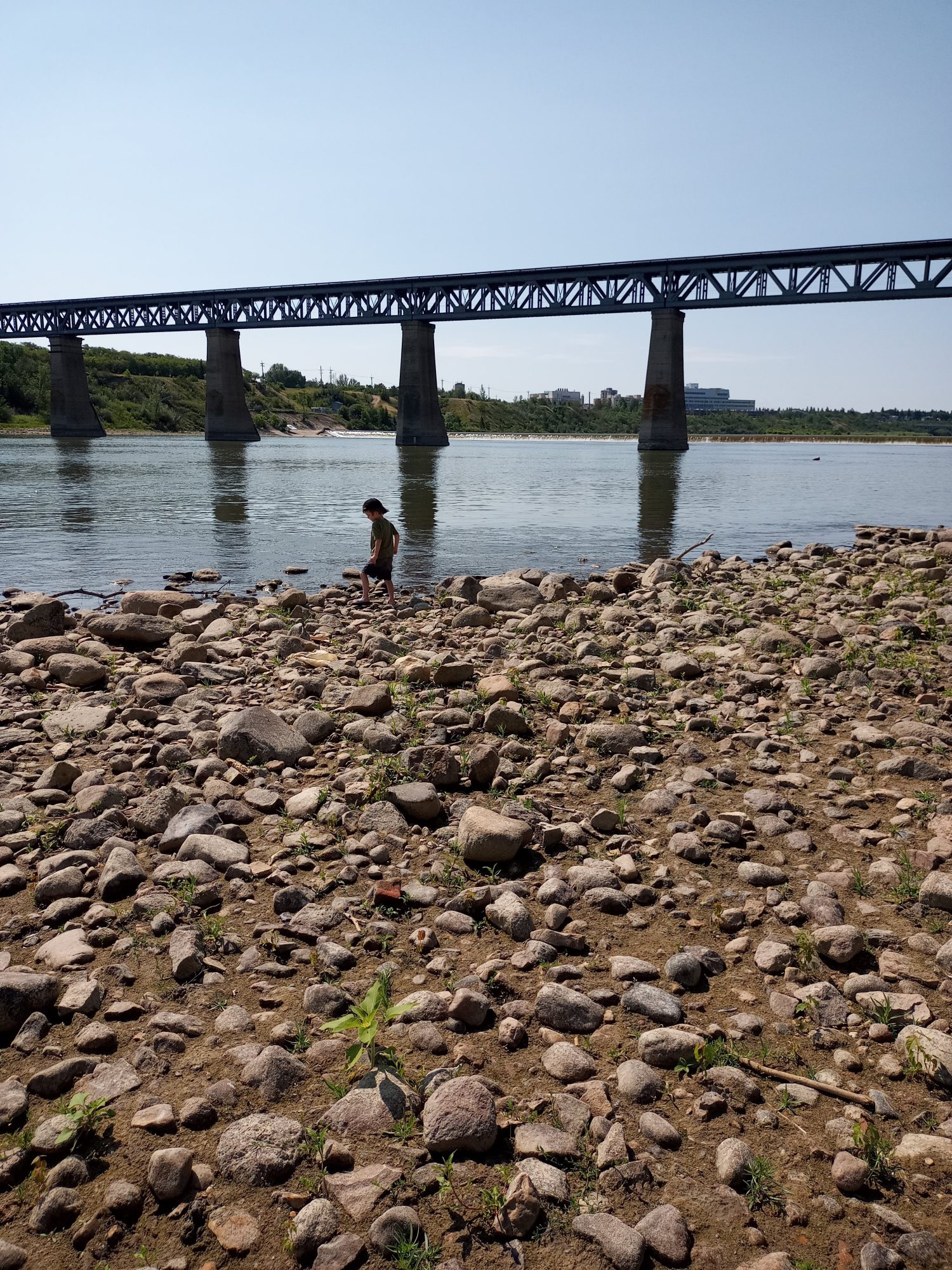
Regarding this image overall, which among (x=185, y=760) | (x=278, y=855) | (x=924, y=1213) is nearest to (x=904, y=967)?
(x=924, y=1213)

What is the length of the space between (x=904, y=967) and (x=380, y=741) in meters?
3.29

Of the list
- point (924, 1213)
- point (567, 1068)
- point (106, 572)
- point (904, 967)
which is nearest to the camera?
point (924, 1213)

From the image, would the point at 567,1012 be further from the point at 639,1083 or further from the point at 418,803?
the point at 418,803

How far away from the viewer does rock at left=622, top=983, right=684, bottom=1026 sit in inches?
129

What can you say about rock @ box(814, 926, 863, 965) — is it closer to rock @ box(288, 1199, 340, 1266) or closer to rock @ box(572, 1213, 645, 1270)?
rock @ box(572, 1213, 645, 1270)

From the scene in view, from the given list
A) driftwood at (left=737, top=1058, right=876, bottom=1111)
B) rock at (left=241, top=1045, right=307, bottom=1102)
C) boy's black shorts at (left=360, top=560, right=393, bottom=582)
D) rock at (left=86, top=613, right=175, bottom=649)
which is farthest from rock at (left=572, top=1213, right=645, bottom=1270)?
boy's black shorts at (left=360, top=560, right=393, bottom=582)

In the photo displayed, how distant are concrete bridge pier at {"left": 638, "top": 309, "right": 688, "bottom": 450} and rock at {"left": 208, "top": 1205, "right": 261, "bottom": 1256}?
8520cm

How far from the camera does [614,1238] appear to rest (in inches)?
93.7

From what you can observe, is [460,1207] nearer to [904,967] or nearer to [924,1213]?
[924,1213]

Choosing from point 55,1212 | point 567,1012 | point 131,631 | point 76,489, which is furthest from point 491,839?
point 76,489

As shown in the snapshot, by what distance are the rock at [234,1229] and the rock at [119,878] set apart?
6.12ft

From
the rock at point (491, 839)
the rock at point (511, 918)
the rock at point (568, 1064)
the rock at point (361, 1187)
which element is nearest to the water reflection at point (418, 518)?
the rock at point (491, 839)

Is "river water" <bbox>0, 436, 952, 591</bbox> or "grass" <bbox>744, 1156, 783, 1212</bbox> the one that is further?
"river water" <bbox>0, 436, 952, 591</bbox>

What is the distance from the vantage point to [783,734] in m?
6.01
